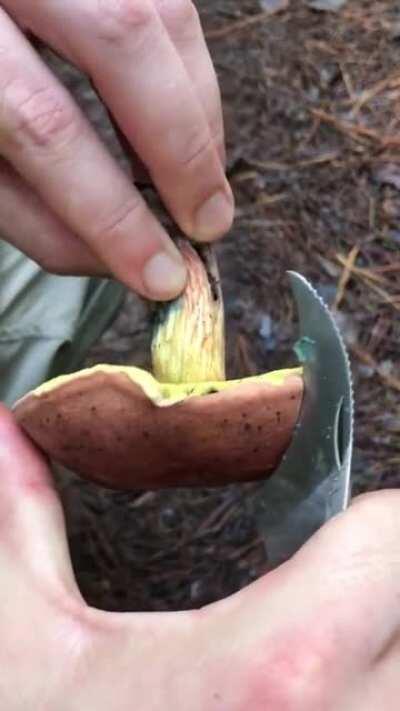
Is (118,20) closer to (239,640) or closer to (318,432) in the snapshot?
(318,432)

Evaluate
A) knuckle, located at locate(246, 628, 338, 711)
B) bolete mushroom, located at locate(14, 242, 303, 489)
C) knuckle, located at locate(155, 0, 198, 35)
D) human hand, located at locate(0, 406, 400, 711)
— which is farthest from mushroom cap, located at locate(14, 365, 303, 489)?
knuckle, located at locate(155, 0, 198, 35)

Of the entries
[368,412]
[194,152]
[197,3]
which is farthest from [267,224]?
[194,152]

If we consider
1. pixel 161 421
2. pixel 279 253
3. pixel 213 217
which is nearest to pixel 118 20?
pixel 213 217

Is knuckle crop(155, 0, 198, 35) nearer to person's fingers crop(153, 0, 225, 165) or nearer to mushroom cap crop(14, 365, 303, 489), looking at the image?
person's fingers crop(153, 0, 225, 165)

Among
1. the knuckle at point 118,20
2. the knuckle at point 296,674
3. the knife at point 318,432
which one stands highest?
the knuckle at point 118,20

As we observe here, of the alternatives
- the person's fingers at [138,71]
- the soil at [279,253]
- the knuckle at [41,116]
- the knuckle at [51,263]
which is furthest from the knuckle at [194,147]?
the soil at [279,253]

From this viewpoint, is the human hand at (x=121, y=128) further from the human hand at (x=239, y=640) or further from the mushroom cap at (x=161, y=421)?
the human hand at (x=239, y=640)

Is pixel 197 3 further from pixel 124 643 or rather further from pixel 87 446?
pixel 124 643
